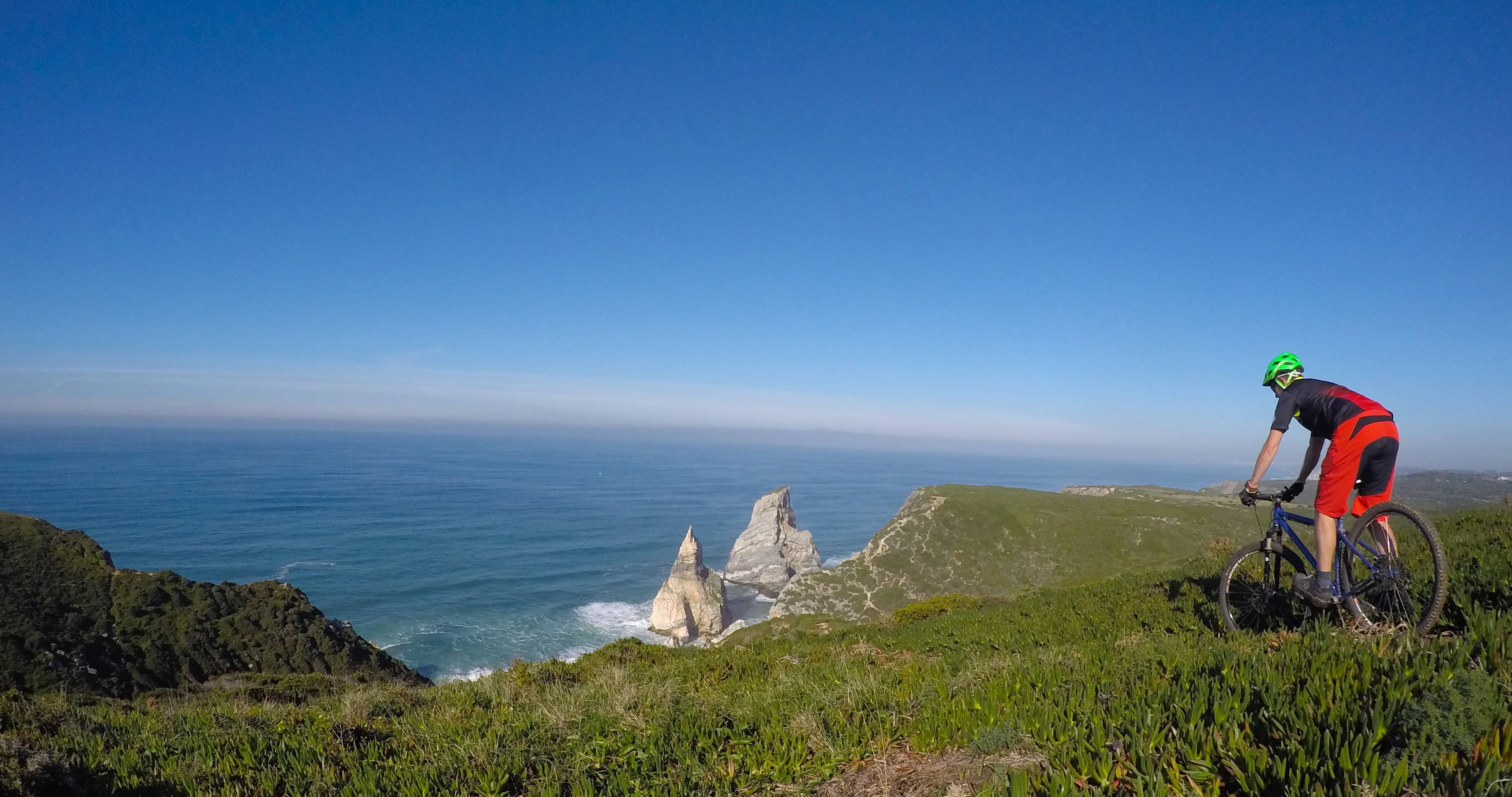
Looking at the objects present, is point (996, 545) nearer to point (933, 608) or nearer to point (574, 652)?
point (574, 652)

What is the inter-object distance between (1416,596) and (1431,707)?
4344 millimetres

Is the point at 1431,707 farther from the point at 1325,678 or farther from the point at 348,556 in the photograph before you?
the point at 348,556

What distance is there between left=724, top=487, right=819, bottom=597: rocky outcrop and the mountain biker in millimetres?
76688

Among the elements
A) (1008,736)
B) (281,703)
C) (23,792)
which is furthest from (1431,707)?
(281,703)

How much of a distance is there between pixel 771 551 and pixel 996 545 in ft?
101

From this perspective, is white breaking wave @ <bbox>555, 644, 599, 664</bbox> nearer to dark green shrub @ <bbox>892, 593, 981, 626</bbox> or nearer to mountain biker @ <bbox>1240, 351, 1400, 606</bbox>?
dark green shrub @ <bbox>892, 593, 981, 626</bbox>

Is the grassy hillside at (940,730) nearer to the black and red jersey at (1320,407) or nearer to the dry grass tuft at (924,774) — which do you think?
the dry grass tuft at (924,774)

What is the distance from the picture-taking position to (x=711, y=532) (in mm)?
102375

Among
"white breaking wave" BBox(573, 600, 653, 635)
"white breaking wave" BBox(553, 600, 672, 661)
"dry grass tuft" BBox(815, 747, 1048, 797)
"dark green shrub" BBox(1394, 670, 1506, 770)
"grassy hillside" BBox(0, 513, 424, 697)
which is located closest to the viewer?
"dark green shrub" BBox(1394, 670, 1506, 770)

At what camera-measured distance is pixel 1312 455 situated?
589 cm

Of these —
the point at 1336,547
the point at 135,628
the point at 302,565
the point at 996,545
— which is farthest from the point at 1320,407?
the point at 302,565

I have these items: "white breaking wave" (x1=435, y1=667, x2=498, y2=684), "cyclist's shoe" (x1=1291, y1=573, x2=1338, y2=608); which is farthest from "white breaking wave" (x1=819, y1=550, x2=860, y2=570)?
"cyclist's shoe" (x1=1291, y1=573, x2=1338, y2=608)

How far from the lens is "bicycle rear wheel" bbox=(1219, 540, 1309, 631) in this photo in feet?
20.7

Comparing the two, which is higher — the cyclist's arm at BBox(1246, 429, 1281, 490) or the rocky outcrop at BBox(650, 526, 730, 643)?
the cyclist's arm at BBox(1246, 429, 1281, 490)
